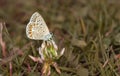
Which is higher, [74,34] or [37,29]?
[37,29]

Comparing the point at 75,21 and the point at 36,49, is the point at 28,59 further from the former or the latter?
the point at 75,21

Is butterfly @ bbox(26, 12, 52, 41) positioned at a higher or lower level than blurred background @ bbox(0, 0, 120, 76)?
higher

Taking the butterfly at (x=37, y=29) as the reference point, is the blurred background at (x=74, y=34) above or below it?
below

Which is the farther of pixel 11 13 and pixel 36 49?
pixel 11 13

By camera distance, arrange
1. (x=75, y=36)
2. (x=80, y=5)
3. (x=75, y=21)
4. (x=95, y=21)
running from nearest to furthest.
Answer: (x=75, y=36) → (x=95, y=21) → (x=75, y=21) → (x=80, y=5)

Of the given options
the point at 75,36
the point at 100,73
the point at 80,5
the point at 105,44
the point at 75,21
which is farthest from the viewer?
the point at 80,5

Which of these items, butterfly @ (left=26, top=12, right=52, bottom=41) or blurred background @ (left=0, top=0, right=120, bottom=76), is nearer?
→ butterfly @ (left=26, top=12, right=52, bottom=41)

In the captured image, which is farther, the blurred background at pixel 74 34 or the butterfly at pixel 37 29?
the blurred background at pixel 74 34

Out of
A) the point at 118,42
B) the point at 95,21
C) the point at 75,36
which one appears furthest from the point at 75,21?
the point at 118,42
